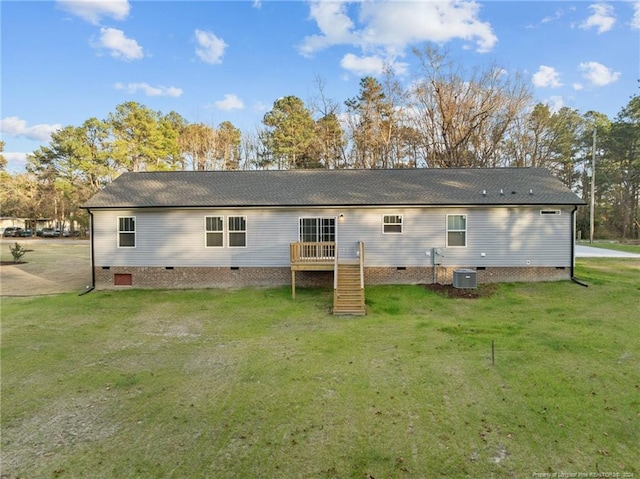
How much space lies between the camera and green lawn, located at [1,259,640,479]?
386 cm

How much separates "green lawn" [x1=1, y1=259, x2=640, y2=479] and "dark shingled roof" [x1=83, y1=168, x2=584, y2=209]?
4.82 meters

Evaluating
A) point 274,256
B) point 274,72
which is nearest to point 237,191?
point 274,256

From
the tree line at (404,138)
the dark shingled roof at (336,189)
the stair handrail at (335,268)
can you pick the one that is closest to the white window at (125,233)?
the dark shingled roof at (336,189)

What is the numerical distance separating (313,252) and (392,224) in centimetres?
340

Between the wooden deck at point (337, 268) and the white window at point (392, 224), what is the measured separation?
129 centimetres

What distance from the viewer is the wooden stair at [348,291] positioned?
33.9 feet

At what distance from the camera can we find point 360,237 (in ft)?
44.2

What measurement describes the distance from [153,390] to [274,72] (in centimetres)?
2592

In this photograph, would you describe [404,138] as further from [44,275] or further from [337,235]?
[44,275]

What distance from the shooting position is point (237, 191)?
14.8 metres

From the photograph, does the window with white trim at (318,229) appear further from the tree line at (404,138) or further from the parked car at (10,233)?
the parked car at (10,233)

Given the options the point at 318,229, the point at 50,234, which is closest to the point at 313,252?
the point at 318,229

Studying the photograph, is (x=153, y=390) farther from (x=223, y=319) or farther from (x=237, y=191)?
(x=237, y=191)

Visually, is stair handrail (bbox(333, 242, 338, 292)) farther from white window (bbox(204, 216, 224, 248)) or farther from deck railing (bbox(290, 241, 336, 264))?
white window (bbox(204, 216, 224, 248))
